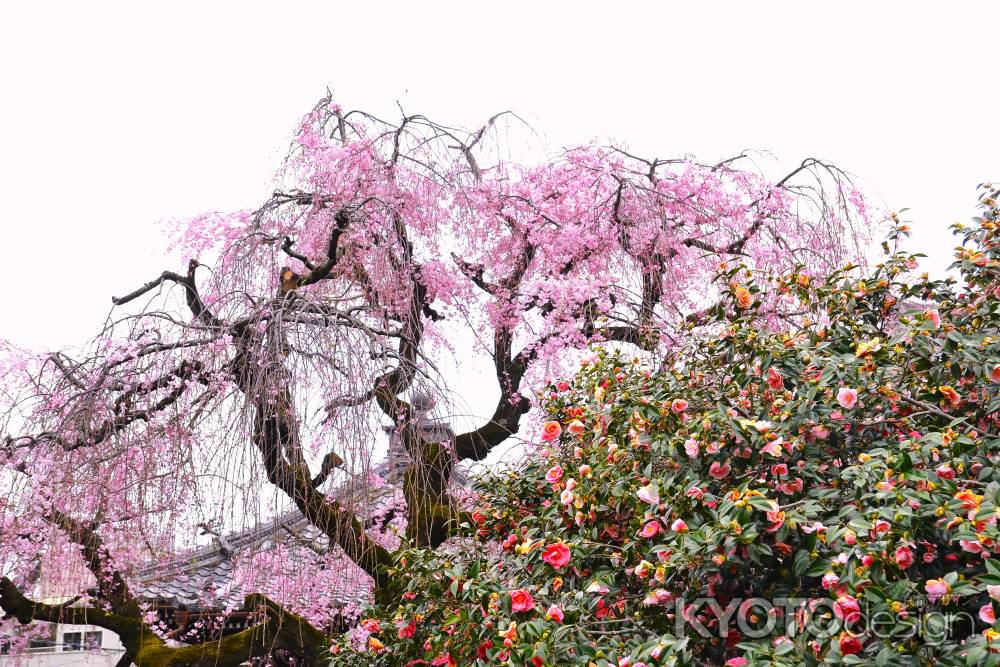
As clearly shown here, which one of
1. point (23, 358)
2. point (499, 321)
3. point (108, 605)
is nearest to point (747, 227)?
point (499, 321)

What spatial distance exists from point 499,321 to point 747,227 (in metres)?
1.88

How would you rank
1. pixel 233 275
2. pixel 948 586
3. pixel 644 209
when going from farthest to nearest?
pixel 644 209 → pixel 233 275 → pixel 948 586

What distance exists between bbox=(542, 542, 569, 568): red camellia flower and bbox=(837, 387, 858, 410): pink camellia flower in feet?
3.23

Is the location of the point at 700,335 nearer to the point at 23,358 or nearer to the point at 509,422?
the point at 509,422

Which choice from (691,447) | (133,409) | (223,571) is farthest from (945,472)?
(223,571)

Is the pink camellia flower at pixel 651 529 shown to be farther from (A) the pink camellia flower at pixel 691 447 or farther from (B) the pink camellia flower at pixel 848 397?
(B) the pink camellia flower at pixel 848 397

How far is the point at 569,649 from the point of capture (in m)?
2.43

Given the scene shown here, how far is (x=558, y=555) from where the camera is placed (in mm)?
2711

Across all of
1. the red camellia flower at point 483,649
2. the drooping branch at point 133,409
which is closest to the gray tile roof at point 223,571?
the drooping branch at point 133,409

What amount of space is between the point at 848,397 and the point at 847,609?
654 millimetres

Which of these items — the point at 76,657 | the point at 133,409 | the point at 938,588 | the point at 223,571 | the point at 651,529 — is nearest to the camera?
the point at 938,588

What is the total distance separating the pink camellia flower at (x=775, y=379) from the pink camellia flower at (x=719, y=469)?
13.7 inches

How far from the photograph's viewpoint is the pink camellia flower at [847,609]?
1.95 m

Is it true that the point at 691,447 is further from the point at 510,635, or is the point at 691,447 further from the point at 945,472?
the point at 510,635
